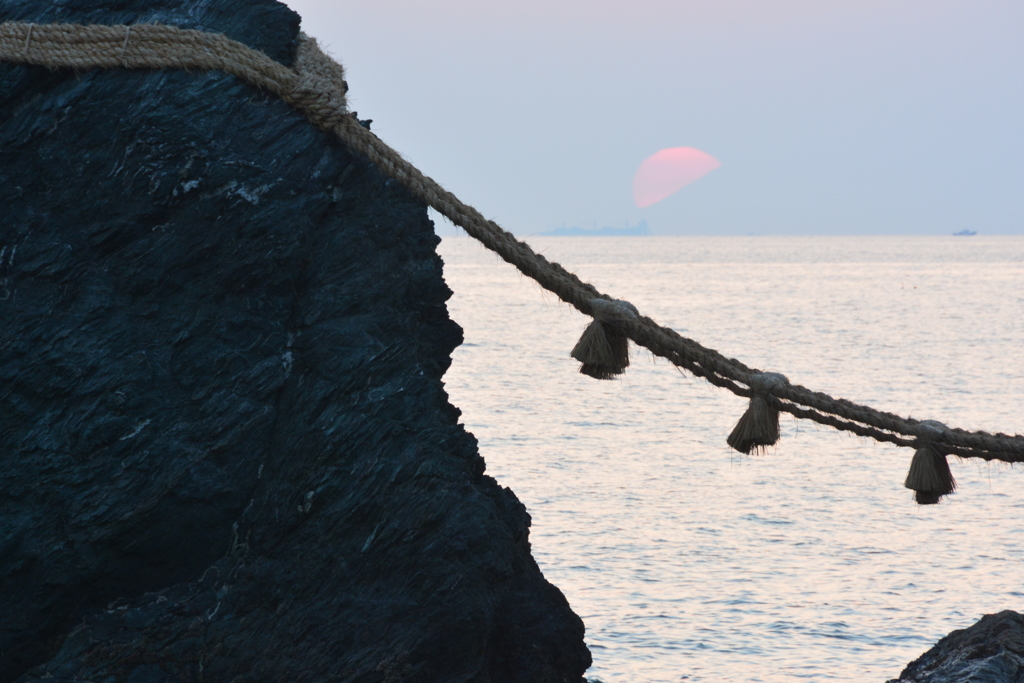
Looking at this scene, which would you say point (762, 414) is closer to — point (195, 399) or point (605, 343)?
point (605, 343)

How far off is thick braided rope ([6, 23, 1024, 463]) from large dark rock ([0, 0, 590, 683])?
88 millimetres

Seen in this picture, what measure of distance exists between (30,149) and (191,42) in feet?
2.52

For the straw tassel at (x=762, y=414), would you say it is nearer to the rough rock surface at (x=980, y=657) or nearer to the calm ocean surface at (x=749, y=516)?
the calm ocean surface at (x=749, y=516)

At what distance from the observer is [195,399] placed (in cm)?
352

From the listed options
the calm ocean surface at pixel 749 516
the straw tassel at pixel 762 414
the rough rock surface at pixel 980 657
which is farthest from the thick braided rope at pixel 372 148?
the rough rock surface at pixel 980 657

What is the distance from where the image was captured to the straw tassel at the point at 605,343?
137 inches

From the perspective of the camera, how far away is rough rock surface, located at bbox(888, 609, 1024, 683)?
450cm

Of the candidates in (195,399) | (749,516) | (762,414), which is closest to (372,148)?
(195,399)

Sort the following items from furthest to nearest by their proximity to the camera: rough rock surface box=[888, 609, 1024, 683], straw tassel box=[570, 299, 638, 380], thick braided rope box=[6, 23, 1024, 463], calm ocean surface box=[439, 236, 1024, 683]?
calm ocean surface box=[439, 236, 1024, 683] → rough rock surface box=[888, 609, 1024, 683] → straw tassel box=[570, 299, 638, 380] → thick braided rope box=[6, 23, 1024, 463]

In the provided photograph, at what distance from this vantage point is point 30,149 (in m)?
3.50

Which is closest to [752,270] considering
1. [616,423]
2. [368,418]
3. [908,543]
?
[616,423]

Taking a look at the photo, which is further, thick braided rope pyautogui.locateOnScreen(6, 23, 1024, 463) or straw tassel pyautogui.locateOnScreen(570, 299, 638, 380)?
straw tassel pyautogui.locateOnScreen(570, 299, 638, 380)

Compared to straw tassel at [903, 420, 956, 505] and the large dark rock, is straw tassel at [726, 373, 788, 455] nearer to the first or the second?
straw tassel at [903, 420, 956, 505]

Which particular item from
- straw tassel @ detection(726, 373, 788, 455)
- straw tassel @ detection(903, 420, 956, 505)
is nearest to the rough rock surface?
straw tassel @ detection(903, 420, 956, 505)
